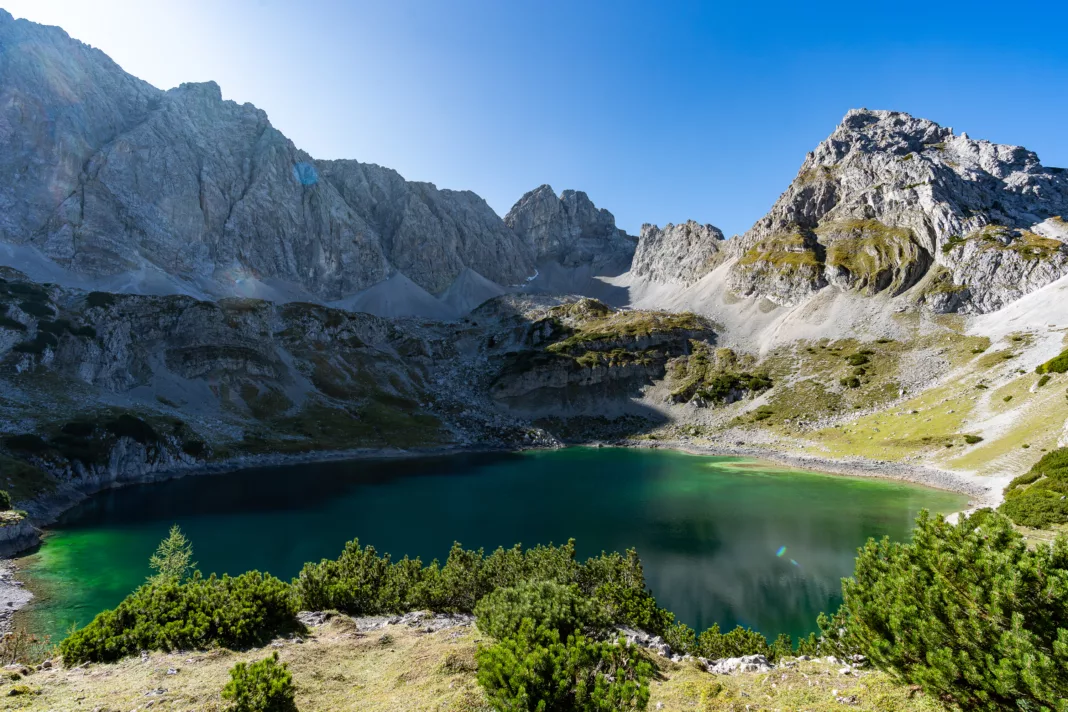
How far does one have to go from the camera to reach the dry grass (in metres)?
12.5

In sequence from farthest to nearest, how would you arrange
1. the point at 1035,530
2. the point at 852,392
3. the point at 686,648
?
the point at 852,392, the point at 1035,530, the point at 686,648

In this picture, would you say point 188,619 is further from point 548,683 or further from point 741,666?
point 741,666

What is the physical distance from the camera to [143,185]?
192000 millimetres

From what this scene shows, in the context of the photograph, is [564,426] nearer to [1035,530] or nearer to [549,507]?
[549,507]

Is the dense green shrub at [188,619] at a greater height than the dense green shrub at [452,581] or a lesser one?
greater

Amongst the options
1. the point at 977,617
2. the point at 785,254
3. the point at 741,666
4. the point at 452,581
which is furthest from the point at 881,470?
the point at 785,254

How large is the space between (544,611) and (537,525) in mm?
39899

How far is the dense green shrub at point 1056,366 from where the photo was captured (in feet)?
244

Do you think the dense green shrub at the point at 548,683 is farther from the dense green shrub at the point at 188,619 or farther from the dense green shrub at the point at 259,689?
the dense green shrub at the point at 188,619

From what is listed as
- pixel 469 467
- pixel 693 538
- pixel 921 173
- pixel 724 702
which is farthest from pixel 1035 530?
pixel 921 173

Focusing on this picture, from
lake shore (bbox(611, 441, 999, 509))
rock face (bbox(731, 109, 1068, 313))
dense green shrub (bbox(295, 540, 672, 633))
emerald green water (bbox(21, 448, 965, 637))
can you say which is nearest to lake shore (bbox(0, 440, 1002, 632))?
lake shore (bbox(611, 441, 999, 509))

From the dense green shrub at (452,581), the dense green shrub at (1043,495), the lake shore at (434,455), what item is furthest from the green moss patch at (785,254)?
the dense green shrub at (452,581)

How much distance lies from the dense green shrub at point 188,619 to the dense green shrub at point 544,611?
9779mm

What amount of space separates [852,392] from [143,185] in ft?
810
